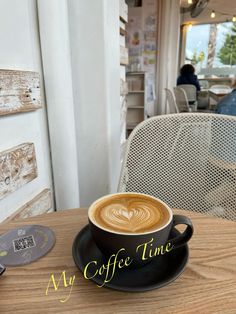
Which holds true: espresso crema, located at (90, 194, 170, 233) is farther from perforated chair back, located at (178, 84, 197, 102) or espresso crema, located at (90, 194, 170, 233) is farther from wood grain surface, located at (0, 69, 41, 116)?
perforated chair back, located at (178, 84, 197, 102)

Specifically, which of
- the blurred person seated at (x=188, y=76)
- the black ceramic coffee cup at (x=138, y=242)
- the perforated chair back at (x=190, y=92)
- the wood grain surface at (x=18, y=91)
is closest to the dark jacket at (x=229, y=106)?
the wood grain surface at (x=18, y=91)

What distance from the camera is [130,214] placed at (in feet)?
1.36

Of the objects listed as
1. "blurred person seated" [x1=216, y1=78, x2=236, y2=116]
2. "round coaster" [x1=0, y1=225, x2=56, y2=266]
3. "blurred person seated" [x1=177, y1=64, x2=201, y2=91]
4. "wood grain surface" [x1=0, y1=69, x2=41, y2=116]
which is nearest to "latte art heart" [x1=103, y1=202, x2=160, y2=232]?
"round coaster" [x1=0, y1=225, x2=56, y2=266]

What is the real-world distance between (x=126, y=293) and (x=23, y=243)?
8.8 inches

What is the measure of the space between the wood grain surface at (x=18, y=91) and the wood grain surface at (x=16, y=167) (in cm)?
12

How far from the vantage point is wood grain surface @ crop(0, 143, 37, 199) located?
722mm

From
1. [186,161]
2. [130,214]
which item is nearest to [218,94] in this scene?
[186,161]

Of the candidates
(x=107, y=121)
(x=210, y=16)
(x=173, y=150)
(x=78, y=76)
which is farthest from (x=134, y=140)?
(x=210, y=16)

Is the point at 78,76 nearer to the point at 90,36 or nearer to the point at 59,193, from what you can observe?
the point at 90,36

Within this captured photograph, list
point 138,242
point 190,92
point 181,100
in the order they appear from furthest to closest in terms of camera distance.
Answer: point 190,92 → point 181,100 → point 138,242

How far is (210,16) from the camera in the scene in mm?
6613

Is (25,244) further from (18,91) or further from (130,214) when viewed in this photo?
(18,91)

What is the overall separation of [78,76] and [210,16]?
698 cm

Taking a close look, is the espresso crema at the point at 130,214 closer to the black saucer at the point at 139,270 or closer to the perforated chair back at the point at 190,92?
the black saucer at the point at 139,270
